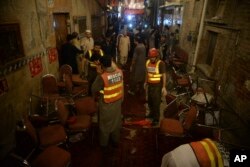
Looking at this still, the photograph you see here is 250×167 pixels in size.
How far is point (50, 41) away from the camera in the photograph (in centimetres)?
611

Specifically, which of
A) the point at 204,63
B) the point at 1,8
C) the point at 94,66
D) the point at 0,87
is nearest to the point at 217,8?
the point at 204,63

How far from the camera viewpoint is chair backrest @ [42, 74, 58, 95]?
527 cm

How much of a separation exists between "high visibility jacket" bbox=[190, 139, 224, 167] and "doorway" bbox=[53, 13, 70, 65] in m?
6.19

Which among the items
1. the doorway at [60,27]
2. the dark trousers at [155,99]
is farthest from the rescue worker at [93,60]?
the dark trousers at [155,99]

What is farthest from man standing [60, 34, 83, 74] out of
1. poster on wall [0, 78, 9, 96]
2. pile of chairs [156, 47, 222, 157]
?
pile of chairs [156, 47, 222, 157]

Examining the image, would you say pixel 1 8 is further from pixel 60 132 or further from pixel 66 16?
pixel 66 16

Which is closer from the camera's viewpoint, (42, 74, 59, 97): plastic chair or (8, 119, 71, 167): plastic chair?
(8, 119, 71, 167): plastic chair

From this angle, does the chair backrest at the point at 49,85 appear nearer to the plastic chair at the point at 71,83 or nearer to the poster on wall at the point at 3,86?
the plastic chair at the point at 71,83

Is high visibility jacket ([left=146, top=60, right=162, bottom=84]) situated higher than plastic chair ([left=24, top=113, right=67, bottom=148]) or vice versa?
high visibility jacket ([left=146, top=60, right=162, bottom=84])

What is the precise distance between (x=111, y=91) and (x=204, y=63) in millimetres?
5418

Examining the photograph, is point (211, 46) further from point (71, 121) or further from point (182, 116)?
point (71, 121)

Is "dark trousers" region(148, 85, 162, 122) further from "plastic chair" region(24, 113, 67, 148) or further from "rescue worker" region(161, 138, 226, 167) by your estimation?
"rescue worker" region(161, 138, 226, 167)

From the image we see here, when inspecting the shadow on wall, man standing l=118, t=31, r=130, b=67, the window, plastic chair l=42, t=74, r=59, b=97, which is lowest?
the shadow on wall

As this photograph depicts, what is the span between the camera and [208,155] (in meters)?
1.70
